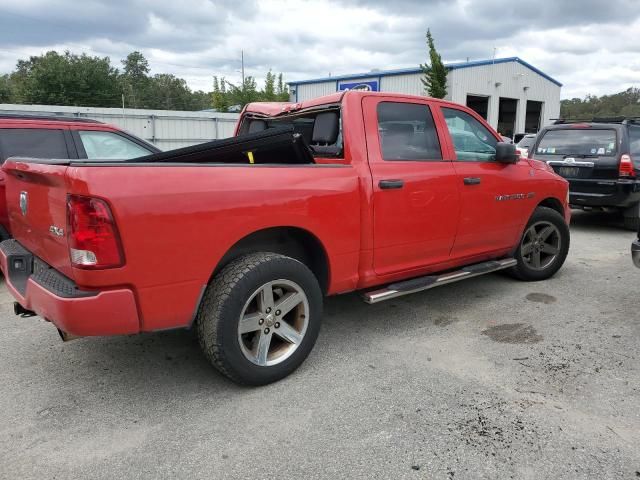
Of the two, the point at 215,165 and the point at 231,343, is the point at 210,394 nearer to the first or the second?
the point at 231,343

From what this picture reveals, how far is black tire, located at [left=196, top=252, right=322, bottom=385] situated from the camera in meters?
2.89

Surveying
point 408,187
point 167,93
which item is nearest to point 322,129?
point 408,187

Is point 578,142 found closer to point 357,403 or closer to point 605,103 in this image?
point 357,403

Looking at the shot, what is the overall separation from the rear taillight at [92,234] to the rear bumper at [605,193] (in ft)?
26.0

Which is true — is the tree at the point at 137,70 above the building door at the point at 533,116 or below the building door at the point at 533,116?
above

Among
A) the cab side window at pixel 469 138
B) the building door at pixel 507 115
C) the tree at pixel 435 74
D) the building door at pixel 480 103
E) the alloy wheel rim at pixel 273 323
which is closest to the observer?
the alloy wheel rim at pixel 273 323

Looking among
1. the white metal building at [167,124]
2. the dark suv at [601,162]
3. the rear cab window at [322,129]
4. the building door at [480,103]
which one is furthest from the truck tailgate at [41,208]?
the building door at [480,103]

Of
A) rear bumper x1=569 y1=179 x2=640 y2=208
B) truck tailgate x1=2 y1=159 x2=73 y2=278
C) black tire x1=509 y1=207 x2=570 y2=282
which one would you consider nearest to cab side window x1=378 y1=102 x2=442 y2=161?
black tire x1=509 y1=207 x2=570 y2=282

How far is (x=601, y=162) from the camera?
8156 mm

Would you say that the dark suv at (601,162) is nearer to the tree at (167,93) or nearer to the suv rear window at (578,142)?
the suv rear window at (578,142)

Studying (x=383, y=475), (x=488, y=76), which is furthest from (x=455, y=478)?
(x=488, y=76)

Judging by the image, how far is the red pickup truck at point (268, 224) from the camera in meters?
2.56

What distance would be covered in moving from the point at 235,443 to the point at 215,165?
1523 mm

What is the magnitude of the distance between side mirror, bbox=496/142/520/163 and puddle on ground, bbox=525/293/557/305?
1362 mm
